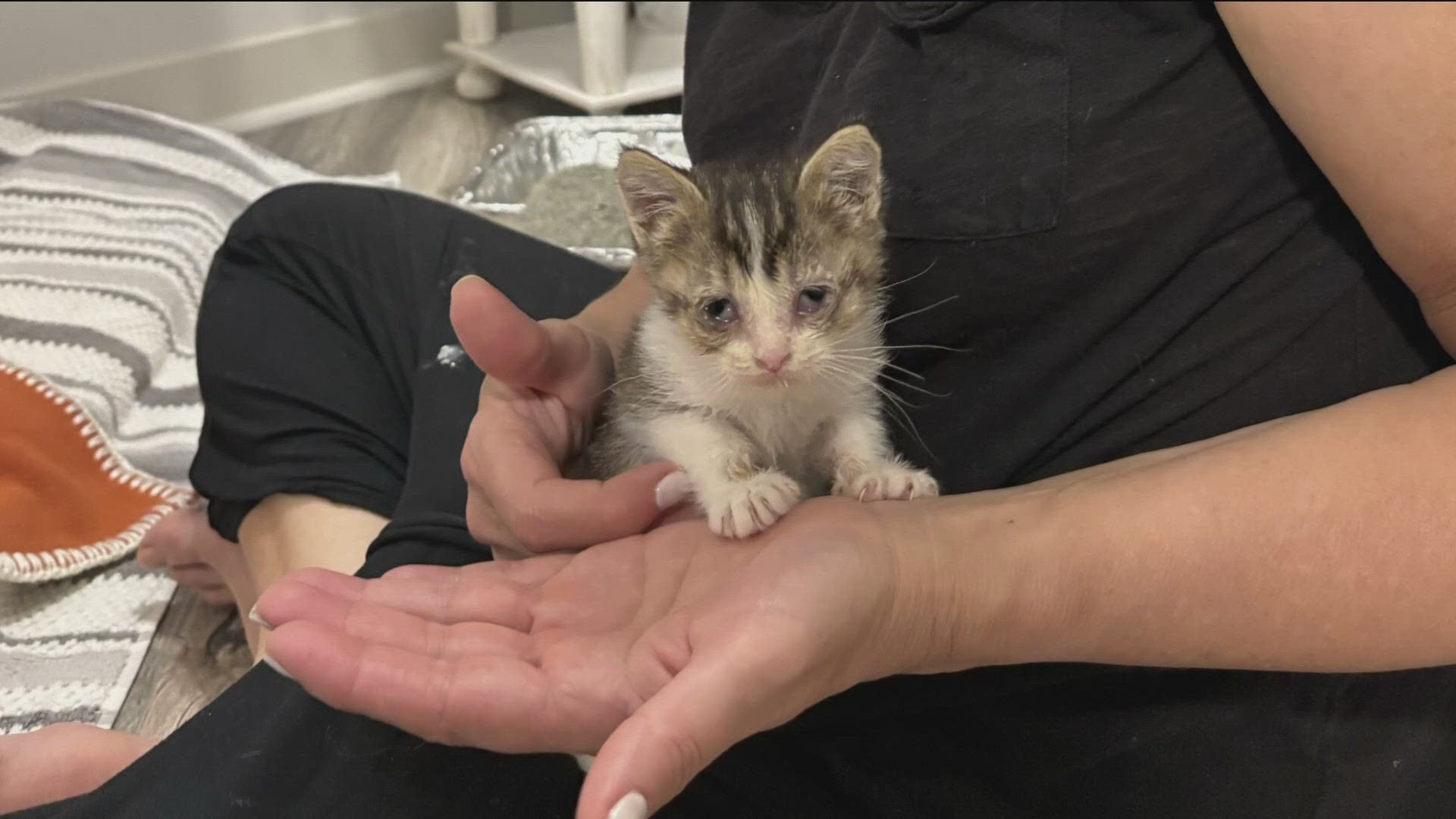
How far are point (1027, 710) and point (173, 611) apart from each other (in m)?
1.21

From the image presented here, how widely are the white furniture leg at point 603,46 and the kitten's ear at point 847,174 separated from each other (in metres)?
1.99

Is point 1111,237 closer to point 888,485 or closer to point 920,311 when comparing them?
point 920,311

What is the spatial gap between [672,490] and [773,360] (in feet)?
0.56

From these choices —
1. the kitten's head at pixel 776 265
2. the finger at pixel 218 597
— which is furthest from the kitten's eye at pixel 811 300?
the finger at pixel 218 597

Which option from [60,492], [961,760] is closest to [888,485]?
[961,760]

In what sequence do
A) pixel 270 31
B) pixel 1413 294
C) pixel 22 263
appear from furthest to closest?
pixel 270 31
pixel 22 263
pixel 1413 294

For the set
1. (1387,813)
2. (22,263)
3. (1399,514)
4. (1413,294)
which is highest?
(1413,294)

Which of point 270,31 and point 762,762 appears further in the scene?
point 270,31

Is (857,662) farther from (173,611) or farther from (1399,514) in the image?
(173,611)

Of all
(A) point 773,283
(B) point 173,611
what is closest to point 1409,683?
(A) point 773,283

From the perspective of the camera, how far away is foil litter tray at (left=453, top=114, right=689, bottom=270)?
240 centimetres

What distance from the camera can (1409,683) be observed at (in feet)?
2.89

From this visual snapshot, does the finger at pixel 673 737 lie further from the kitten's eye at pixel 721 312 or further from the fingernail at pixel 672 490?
the kitten's eye at pixel 721 312

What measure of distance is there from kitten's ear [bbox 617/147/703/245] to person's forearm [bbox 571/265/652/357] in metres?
0.10
